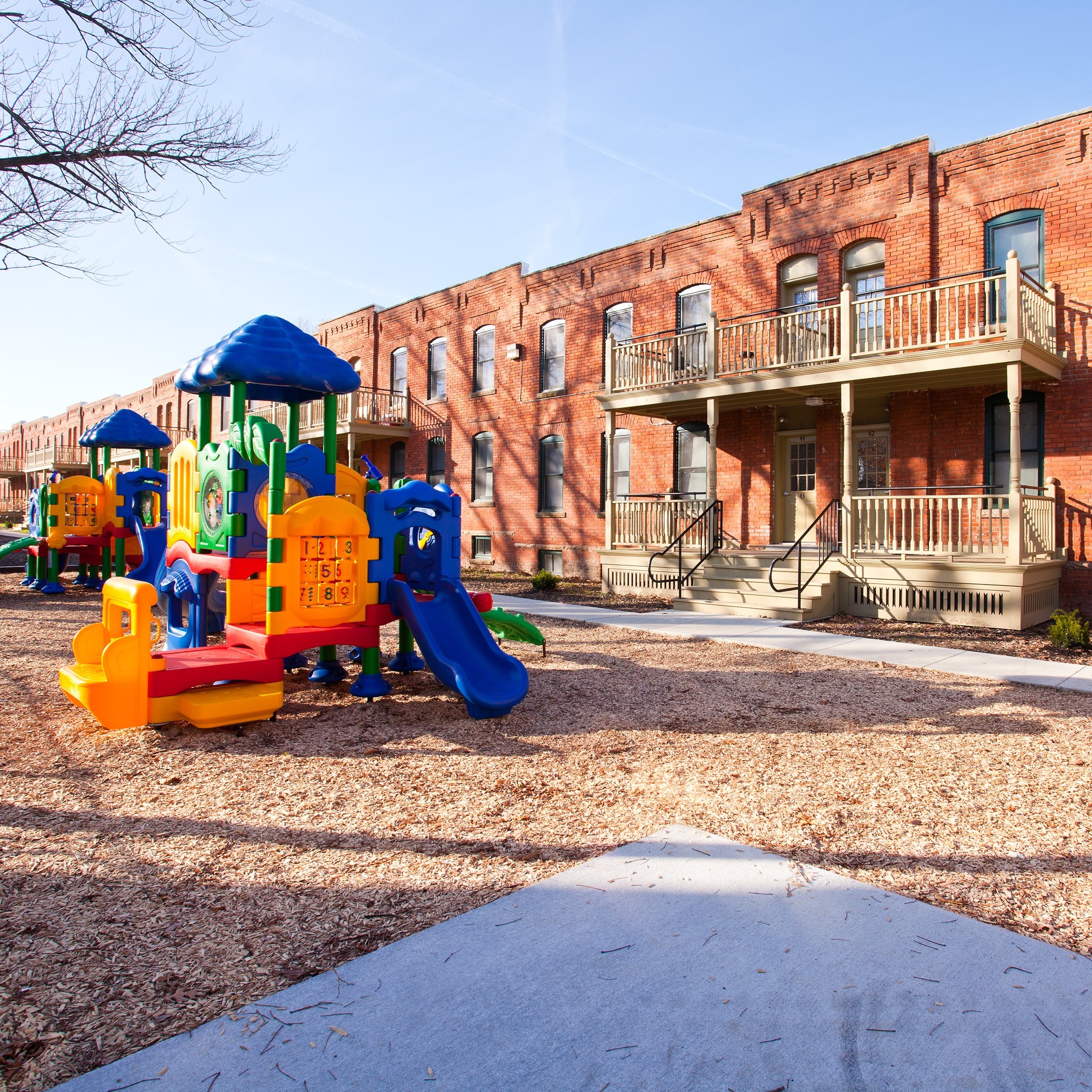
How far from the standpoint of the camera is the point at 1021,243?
13.3m

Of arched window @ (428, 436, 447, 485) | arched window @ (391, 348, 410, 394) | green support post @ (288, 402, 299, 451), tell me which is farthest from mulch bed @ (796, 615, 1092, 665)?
arched window @ (391, 348, 410, 394)

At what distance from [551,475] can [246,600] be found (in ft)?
48.0

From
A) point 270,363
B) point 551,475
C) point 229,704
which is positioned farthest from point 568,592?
point 229,704

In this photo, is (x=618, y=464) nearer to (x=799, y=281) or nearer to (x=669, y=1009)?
(x=799, y=281)

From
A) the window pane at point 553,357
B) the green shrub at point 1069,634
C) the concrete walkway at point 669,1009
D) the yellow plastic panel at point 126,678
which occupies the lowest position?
the concrete walkway at point 669,1009

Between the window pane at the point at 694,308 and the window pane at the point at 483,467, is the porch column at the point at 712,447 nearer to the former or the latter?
the window pane at the point at 694,308

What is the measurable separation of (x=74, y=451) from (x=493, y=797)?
172 feet

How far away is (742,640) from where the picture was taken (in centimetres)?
1046

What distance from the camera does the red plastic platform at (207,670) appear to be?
18.3ft

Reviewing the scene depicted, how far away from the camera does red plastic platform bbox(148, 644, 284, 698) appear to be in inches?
219

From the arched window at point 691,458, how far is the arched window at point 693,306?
7.44 ft

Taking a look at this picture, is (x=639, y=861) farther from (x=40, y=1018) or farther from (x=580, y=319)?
(x=580, y=319)

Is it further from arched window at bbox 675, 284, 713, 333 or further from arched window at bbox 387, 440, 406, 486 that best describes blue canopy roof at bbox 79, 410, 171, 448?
arched window at bbox 675, 284, 713, 333

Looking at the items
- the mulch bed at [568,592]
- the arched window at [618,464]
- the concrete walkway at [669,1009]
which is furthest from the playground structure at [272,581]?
the arched window at [618,464]
